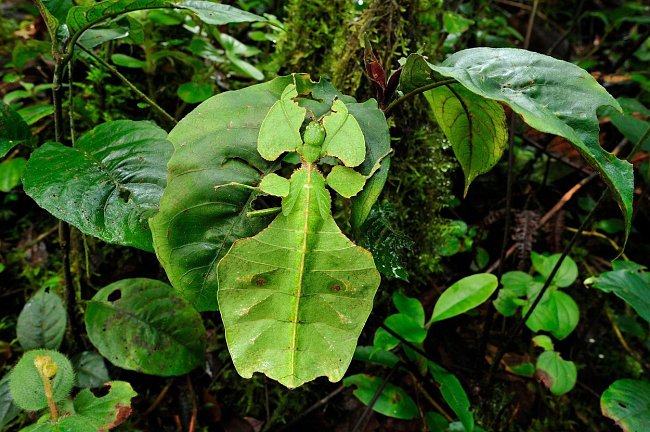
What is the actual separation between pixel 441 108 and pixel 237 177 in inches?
21.5

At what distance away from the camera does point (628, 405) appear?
1384 millimetres

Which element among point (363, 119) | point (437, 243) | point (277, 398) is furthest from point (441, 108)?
point (277, 398)

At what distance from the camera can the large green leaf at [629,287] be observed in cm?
141

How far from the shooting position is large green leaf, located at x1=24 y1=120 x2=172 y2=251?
40.2 inches

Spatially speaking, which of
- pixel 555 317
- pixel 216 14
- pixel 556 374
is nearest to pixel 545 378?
pixel 556 374

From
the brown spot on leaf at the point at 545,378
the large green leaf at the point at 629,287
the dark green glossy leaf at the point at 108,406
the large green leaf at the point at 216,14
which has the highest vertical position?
the large green leaf at the point at 216,14

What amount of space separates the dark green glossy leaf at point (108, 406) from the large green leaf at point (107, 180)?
17.7 inches

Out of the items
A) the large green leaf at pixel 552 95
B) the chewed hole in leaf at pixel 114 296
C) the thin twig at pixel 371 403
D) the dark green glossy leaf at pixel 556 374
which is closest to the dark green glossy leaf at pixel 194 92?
the chewed hole in leaf at pixel 114 296

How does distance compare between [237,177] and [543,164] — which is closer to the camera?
[237,177]

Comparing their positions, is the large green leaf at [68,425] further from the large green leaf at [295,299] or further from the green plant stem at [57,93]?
the green plant stem at [57,93]

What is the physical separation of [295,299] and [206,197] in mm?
285

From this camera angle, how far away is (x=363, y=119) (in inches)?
42.5

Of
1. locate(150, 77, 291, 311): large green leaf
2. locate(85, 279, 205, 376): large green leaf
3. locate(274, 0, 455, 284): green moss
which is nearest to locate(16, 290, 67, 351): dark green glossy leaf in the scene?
locate(85, 279, 205, 376): large green leaf

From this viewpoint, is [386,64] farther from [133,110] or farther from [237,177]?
[133,110]
